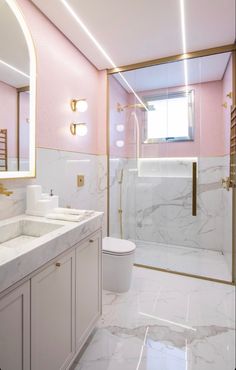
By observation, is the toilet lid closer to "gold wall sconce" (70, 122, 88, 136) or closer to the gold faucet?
the gold faucet

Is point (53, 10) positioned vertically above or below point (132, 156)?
above

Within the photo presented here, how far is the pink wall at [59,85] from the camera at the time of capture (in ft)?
5.61

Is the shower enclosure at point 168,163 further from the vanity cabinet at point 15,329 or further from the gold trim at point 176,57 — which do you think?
the vanity cabinet at point 15,329

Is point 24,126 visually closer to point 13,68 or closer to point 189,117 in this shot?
point 13,68

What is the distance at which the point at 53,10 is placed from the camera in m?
1.72

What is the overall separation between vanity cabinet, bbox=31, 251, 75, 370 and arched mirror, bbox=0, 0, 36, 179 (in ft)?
2.39

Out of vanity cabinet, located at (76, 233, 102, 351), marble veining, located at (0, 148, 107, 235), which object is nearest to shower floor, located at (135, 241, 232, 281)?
marble veining, located at (0, 148, 107, 235)

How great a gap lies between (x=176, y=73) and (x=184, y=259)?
2.32 m

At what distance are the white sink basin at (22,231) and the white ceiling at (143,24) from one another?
1.62 m

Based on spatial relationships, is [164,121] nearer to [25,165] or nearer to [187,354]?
[25,165]

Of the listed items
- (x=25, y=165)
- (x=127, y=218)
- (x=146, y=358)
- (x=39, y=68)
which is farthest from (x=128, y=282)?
(x=39, y=68)

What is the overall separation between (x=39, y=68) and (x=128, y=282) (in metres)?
1.98

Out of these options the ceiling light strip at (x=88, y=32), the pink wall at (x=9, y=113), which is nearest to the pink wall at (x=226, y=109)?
the ceiling light strip at (x=88, y=32)

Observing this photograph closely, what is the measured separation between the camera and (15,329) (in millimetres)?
840
